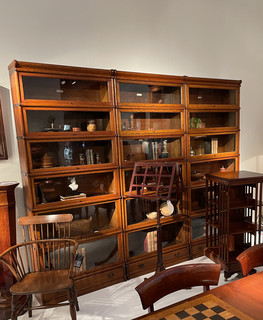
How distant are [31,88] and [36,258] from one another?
1.60 meters

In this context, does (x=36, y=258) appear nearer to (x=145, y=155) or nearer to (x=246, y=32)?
(x=145, y=155)

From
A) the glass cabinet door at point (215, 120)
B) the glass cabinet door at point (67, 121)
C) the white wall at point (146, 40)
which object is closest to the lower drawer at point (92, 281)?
the white wall at point (146, 40)

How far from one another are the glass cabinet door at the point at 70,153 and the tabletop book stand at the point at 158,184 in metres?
0.36

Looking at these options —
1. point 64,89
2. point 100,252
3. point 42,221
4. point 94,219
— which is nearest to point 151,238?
point 100,252

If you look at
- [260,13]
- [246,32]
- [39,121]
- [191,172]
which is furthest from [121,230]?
[260,13]

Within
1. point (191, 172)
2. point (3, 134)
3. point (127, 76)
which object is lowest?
point (191, 172)

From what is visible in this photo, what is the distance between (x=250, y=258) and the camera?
1.50m

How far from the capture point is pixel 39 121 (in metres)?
2.33

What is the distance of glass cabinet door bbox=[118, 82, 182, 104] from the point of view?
2682mm

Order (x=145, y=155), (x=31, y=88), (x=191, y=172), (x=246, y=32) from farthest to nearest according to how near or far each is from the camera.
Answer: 1. (x=246, y=32)
2. (x=191, y=172)
3. (x=145, y=155)
4. (x=31, y=88)

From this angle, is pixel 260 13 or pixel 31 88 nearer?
pixel 31 88

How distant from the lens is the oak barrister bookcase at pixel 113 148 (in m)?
2.31

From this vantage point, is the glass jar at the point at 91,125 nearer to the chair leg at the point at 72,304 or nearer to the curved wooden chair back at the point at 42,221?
the curved wooden chair back at the point at 42,221

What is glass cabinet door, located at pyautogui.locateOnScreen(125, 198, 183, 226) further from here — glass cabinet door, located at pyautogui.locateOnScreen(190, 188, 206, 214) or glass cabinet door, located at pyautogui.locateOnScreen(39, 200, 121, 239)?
glass cabinet door, located at pyautogui.locateOnScreen(190, 188, 206, 214)
